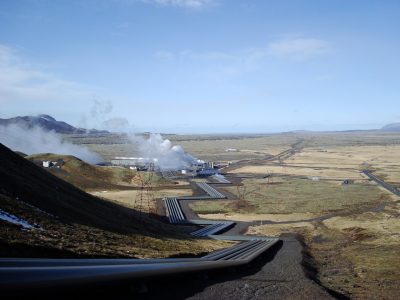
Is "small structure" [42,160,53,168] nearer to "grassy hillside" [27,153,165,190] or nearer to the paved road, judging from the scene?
"grassy hillside" [27,153,165,190]

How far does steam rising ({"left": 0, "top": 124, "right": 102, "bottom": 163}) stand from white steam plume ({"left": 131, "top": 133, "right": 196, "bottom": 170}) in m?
14.1

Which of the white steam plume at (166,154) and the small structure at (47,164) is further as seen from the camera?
the white steam plume at (166,154)

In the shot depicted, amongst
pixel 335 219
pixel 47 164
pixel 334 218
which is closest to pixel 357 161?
pixel 334 218

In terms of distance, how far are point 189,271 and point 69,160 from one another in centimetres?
6212

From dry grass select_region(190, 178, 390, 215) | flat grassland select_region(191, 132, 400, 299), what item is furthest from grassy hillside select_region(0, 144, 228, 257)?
dry grass select_region(190, 178, 390, 215)

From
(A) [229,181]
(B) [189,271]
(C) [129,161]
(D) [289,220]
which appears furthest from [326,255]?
(C) [129,161]

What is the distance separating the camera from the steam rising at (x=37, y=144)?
10125 centimetres

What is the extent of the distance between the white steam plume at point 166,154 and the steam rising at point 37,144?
555 inches

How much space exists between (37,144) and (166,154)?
38722 millimetres

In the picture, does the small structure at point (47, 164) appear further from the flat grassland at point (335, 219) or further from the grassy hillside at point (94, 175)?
the flat grassland at point (335, 219)

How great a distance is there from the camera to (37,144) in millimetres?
108750

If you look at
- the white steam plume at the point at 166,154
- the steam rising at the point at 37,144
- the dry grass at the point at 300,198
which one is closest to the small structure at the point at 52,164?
the dry grass at the point at 300,198

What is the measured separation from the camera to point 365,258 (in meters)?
21.1

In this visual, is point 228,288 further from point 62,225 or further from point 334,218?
point 334,218
